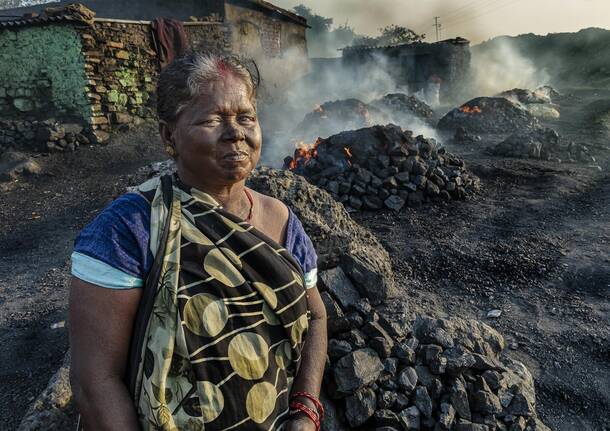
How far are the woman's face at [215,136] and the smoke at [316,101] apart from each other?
323 inches

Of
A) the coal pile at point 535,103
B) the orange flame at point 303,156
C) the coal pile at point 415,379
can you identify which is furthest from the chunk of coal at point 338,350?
the coal pile at point 535,103

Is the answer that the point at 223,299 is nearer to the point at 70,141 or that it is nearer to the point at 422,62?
the point at 70,141

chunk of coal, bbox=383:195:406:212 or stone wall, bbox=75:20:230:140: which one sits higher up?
stone wall, bbox=75:20:230:140

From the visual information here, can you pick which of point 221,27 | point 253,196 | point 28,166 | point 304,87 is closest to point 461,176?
point 253,196

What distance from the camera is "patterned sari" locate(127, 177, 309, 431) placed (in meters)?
1.33

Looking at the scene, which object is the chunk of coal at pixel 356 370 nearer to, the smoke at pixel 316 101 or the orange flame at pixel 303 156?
the orange flame at pixel 303 156

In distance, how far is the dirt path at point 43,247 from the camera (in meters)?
3.52

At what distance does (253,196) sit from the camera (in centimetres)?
188

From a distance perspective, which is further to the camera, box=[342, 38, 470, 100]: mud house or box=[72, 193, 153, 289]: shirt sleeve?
box=[342, 38, 470, 100]: mud house

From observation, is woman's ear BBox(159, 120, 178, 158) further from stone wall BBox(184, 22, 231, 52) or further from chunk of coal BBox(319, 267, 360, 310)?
stone wall BBox(184, 22, 231, 52)

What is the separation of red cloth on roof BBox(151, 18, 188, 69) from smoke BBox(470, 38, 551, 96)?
2198 centimetres

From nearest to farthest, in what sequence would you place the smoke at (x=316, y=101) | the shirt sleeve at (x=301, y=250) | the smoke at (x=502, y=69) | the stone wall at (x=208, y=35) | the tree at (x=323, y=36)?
the shirt sleeve at (x=301, y=250) < the smoke at (x=316, y=101) < the stone wall at (x=208, y=35) < the smoke at (x=502, y=69) < the tree at (x=323, y=36)

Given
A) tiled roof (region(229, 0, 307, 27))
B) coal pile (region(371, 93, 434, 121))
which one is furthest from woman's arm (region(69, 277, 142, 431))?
tiled roof (region(229, 0, 307, 27))

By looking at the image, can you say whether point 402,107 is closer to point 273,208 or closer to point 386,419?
point 386,419
